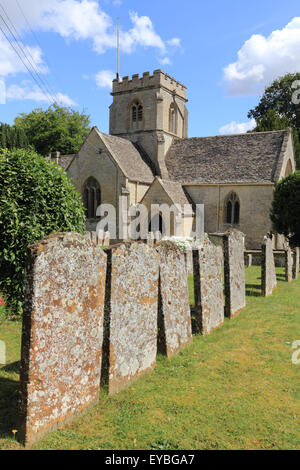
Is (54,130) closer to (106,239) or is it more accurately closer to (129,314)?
(106,239)

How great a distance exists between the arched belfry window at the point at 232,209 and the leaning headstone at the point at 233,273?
18.0 meters

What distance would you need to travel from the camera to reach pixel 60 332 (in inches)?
164

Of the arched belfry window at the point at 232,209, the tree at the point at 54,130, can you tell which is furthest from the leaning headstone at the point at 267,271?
the tree at the point at 54,130

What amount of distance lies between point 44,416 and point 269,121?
3928 cm

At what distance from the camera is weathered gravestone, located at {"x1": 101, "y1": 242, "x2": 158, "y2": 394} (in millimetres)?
4926

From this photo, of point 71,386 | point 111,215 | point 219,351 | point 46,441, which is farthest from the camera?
point 111,215

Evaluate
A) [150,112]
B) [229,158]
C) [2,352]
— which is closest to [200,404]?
[2,352]

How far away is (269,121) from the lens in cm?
3828

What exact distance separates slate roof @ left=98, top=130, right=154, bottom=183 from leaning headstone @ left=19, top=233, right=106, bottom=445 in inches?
907

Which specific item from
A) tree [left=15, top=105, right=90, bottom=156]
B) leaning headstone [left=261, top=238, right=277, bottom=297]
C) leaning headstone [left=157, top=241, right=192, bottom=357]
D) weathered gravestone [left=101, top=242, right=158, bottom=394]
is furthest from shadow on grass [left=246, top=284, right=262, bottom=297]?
tree [left=15, top=105, right=90, bottom=156]

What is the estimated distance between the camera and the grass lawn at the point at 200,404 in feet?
13.4

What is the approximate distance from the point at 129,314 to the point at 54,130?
169 ft
